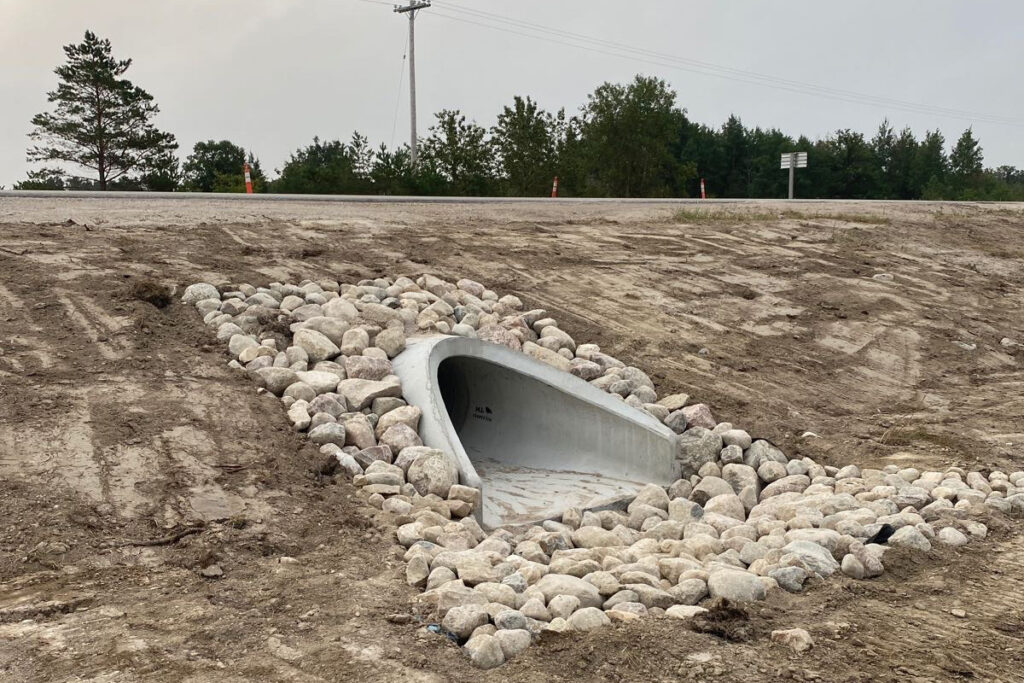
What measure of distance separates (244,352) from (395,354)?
4.00 ft

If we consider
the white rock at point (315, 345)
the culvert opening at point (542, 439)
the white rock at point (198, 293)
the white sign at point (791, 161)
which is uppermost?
the white sign at point (791, 161)

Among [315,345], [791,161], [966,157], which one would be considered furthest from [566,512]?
[966,157]

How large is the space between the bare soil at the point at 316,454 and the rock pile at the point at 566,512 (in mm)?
189

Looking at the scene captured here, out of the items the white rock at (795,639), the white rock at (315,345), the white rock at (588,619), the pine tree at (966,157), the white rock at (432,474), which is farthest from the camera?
the pine tree at (966,157)

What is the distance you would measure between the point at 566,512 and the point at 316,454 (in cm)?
185

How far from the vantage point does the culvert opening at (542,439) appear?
783 cm

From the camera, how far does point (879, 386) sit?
949 cm

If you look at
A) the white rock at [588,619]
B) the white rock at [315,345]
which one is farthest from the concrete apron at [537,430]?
the white rock at [588,619]

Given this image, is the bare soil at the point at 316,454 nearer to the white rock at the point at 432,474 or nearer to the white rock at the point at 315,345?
the white rock at the point at 432,474

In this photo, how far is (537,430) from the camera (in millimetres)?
8531

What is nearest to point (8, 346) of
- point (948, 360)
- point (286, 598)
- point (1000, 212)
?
point (286, 598)

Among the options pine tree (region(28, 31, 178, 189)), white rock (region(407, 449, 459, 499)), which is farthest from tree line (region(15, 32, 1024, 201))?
white rock (region(407, 449, 459, 499))

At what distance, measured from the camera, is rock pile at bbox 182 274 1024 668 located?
475 cm

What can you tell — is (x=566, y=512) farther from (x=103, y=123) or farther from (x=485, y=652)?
(x=103, y=123)
